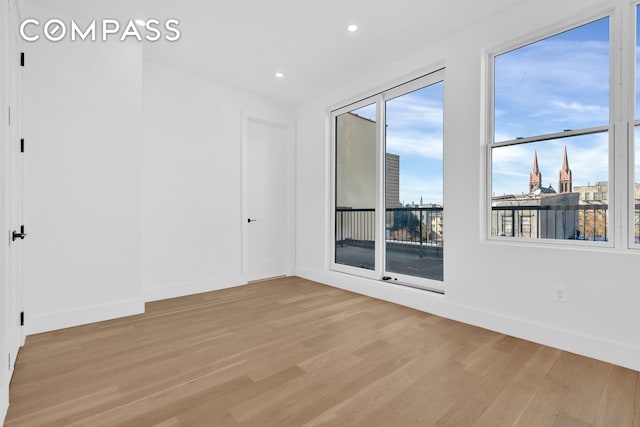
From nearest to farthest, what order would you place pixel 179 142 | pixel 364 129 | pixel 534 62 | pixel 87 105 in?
1. pixel 534 62
2. pixel 87 105
3. pixel 179 142
4. pixel 364 129

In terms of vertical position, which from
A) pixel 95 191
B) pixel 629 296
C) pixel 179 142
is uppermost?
pixel 179 142

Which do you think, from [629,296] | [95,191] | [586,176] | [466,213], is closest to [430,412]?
[629,296]

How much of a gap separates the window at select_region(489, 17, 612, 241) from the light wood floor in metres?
1.09

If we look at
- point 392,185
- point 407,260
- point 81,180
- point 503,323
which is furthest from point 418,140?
point 81,180

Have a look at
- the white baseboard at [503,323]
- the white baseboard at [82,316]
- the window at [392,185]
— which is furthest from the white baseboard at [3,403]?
the window at [392,185]

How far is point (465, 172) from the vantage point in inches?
119

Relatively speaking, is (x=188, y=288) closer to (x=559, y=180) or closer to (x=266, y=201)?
(x=266, y=201)

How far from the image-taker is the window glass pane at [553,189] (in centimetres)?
238

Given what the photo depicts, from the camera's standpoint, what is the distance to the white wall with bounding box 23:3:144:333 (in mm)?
2750

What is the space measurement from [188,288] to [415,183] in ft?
10.5

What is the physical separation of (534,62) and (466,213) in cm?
146

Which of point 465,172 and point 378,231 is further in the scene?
point 378,231

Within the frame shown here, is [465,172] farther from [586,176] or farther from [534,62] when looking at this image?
[534,62]

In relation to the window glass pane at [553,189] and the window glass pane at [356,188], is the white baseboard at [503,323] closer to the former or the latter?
the window glass pane at [356,188]
